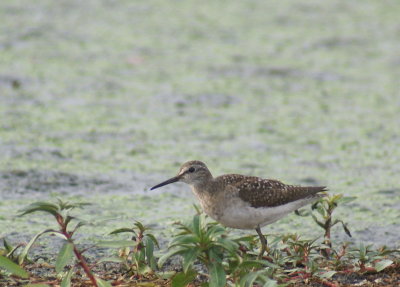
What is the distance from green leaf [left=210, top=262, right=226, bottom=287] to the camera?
4.88m

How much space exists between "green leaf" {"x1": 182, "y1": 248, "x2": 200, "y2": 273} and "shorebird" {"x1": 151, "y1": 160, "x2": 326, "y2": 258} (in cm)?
112

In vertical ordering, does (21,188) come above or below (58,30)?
below

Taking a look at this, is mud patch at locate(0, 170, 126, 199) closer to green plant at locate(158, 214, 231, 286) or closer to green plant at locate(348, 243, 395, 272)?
green plant at locate(348, 243, 395, 272)

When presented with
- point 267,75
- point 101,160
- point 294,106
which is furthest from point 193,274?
point 267,75

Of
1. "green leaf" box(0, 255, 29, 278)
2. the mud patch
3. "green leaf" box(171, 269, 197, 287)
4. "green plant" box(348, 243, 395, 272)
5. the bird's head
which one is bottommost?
"green plant" box(348, 243, 395, 272)

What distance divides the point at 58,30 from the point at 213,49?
2.35 metres

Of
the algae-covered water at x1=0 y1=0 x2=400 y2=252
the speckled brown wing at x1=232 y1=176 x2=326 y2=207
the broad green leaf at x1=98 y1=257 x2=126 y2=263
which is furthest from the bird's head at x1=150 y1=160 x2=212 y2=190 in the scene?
the broad green leaf at x1=98 y1=257 x2=126 y2=263

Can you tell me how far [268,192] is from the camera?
6.33 m

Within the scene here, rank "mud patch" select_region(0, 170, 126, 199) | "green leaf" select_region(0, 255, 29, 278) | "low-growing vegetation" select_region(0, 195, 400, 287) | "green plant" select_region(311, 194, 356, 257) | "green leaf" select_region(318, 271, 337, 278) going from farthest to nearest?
"mud patch" select_region(0, 170, 126, 199), "green plant" select_region(311, 194, 356, 257), "green leaf" select_region(318, 271, 337, 278), "green leaf" select_region(0, 255, 29, 278), "low-growing vegetation" select_region(0, 195, 400, 287)

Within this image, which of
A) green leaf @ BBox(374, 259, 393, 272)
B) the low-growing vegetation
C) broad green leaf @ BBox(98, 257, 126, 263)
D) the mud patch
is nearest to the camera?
the low-growing vegetation

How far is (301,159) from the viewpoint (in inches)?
353

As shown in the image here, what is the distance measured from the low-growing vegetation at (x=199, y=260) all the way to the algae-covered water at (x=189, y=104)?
0.51 metres

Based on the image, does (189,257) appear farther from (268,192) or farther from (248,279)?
(268,192)

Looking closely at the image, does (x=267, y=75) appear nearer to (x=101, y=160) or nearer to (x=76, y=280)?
(x=101, y=160)
